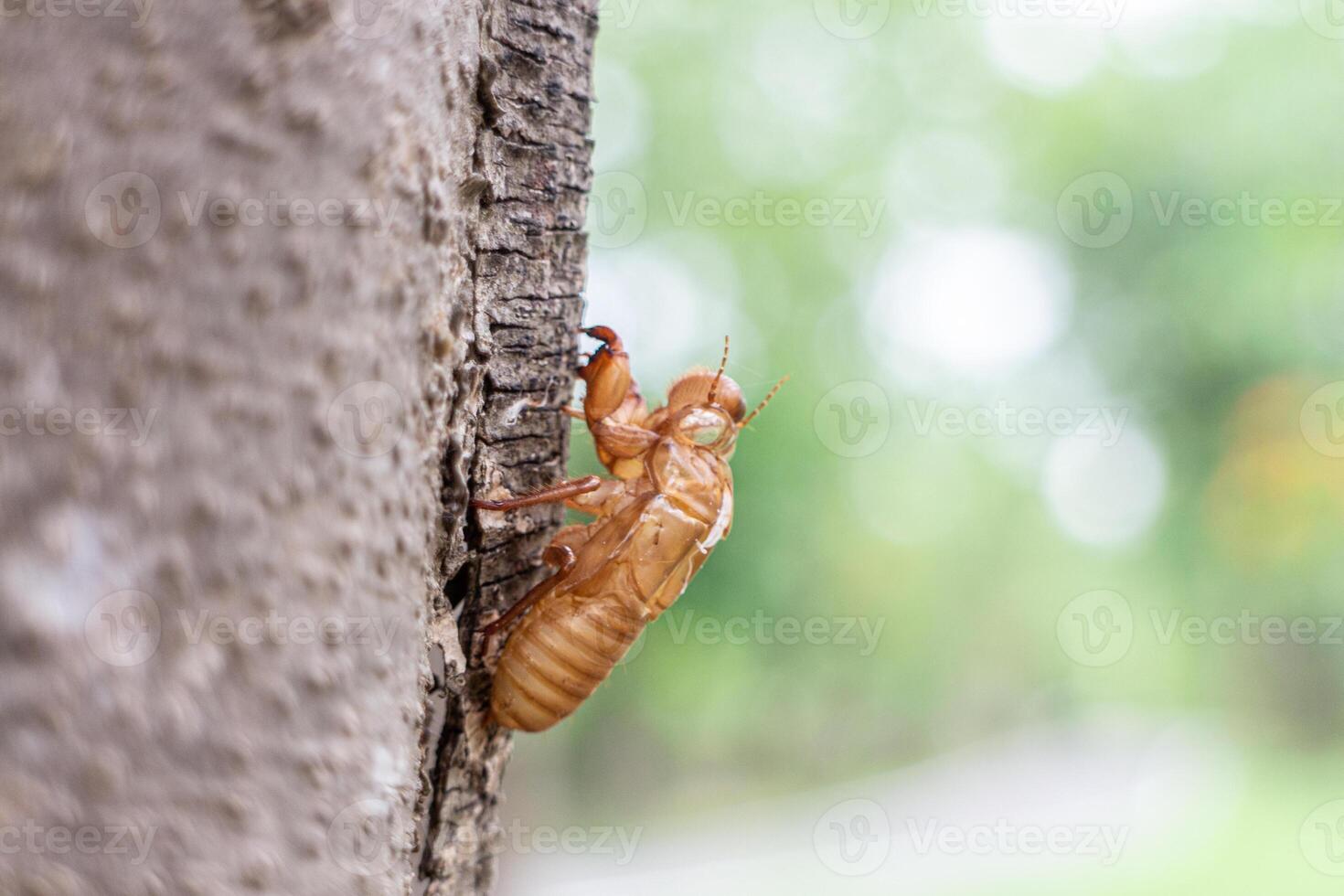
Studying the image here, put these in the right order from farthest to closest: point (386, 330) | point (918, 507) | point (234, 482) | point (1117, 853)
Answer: point (918, 507) < point (1117, 853) < point (386, 330) < point (234, 482)

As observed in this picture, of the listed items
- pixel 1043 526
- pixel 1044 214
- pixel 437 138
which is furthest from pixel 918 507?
pixel 437 138

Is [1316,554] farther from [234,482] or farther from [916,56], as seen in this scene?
[234,482]
